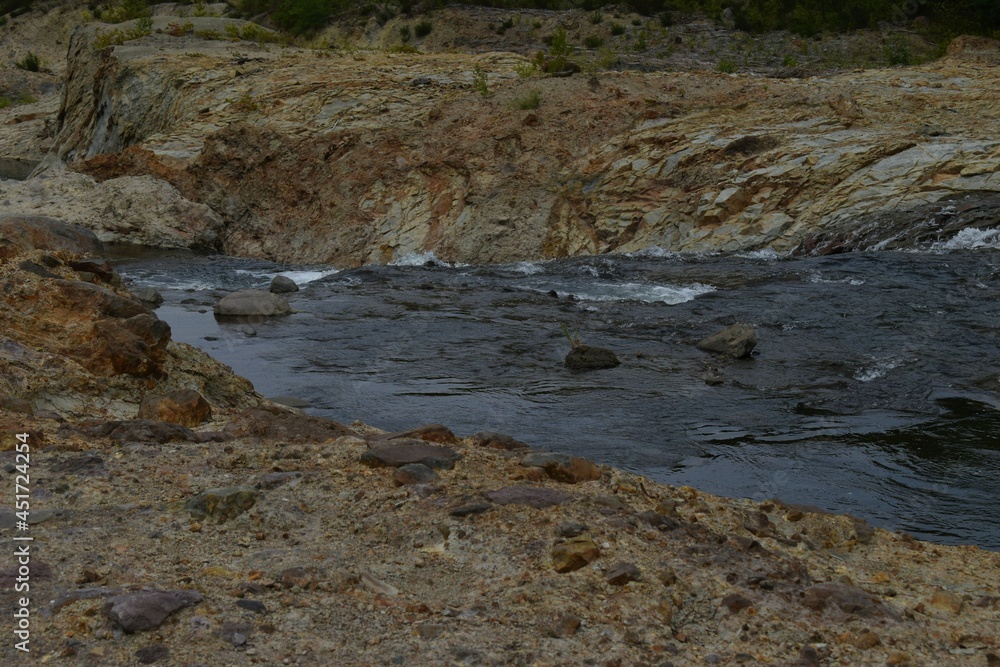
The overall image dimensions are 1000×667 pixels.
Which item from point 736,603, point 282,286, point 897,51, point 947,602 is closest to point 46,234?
point 282,286

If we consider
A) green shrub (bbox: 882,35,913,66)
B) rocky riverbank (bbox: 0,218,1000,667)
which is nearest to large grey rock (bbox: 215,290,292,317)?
rocky riverbank (bbox: 0,218,1000,667)

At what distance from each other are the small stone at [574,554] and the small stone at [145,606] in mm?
1263

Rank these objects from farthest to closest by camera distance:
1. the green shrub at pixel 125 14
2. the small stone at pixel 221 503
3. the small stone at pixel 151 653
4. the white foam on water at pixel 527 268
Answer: the green shrub at pixel 125 14 → the white foam on water at pixel 527 268 → the small stone at pixel 221 503 → the small stone at pixel 151 653

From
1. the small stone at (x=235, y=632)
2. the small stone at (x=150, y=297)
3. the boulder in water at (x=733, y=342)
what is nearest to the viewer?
the small stone at (x=235, y=632)

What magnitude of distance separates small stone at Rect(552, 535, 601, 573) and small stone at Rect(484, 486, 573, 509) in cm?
39

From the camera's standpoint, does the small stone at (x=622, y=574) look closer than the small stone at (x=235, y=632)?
No

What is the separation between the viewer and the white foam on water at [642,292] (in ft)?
40.6

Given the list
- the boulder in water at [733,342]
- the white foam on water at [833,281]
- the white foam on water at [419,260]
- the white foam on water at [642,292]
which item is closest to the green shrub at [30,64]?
the white foam on water at [419,260]

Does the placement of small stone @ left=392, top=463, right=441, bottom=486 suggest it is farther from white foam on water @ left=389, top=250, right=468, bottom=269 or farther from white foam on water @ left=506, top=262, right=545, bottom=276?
white foam on water @ left=389, top=250, right=468, bottom=269

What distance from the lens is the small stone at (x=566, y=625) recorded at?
10.7 feet

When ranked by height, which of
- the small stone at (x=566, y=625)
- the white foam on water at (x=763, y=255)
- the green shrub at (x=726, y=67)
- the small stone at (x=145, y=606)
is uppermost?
the green shrub at (x=726, y=67)

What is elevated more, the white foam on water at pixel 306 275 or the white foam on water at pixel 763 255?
the white foam on water at pixel 763 255

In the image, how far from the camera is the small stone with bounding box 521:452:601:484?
473 centimetres

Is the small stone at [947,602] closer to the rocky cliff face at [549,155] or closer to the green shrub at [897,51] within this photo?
the rocky cliff face at [549,155]
